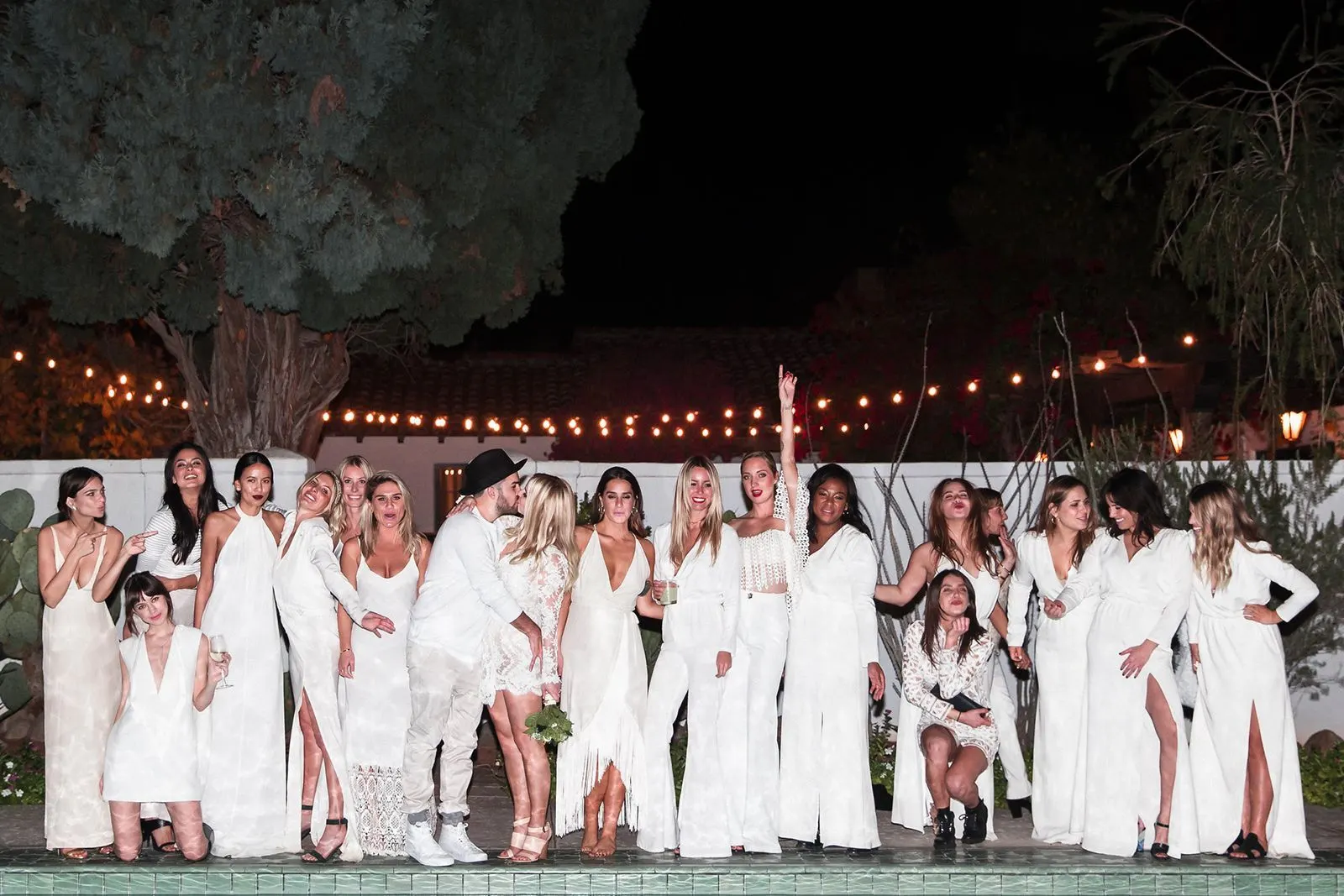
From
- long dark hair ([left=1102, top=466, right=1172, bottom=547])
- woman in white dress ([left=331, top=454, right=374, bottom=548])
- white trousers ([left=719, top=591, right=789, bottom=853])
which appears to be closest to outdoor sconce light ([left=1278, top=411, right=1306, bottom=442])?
long dark hair ([left=1102, top=466, right=1172, bottom=547])

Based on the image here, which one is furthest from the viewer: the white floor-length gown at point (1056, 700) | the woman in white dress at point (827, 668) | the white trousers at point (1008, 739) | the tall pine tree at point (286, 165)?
the tall pine tree at point (286, 165)

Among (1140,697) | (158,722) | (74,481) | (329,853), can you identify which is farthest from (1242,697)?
(74,481)

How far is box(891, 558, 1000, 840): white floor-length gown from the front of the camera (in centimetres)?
773

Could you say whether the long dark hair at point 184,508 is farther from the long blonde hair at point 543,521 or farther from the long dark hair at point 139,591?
the long blonde hair at point 543,521

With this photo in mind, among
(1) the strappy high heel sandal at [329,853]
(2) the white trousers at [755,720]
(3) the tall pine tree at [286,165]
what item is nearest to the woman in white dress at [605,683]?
(2) the white trousers at [755,720]

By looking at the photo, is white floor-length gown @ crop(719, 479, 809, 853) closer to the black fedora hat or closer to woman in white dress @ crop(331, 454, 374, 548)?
the black fedora hat

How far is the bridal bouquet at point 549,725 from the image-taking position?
6.88m

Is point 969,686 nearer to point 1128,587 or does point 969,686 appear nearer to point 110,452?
point 1128,587

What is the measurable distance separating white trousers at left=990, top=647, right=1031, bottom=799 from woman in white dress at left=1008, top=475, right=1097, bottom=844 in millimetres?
186

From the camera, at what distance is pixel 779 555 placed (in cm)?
733

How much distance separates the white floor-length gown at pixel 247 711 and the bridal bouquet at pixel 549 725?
4.42 feet

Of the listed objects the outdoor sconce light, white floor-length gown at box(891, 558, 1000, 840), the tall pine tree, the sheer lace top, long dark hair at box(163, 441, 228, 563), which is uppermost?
the tall pine tree

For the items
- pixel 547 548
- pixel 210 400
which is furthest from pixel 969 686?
pixel 210 400

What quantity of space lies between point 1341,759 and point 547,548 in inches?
215
